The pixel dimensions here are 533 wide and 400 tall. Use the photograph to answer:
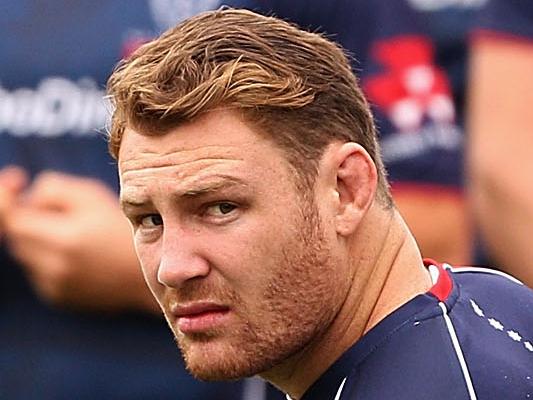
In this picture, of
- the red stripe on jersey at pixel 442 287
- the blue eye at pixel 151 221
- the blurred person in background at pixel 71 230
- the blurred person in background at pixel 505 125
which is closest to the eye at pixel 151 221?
the blue eye at pixel 151 221

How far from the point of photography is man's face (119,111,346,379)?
9.27 ft

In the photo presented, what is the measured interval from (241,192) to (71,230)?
5.29 ft

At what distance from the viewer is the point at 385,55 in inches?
186

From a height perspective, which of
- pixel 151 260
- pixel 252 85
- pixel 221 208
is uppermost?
pixel 252 85

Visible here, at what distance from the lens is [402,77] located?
4773mm

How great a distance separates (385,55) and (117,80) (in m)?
1.80

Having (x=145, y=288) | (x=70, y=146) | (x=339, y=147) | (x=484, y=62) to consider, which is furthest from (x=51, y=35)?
(x=339, y=147)

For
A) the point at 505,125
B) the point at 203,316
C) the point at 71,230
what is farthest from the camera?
the point at 505,125

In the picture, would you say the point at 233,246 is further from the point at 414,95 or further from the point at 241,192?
the point at 414,95

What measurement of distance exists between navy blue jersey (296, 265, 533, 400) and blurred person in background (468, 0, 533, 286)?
1887 mm

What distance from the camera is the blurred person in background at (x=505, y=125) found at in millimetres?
4914

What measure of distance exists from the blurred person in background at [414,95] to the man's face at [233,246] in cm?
162

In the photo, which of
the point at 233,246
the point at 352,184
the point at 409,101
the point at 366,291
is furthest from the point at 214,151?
the point at 409,101

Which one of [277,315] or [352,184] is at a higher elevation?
[352,184]
